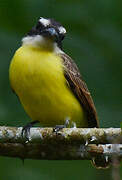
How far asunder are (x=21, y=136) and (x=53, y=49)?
117cm

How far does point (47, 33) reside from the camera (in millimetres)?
5582

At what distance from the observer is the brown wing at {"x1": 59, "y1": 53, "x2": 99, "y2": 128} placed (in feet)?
18.3

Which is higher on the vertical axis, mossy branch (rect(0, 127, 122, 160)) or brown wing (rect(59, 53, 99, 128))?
brown wing (rect(59, 53, 99, 128))

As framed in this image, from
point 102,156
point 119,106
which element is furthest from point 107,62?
point 102,156

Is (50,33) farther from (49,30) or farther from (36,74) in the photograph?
(36,74)

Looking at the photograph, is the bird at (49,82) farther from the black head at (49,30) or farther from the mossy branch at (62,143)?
the mossy branch at (62,143)

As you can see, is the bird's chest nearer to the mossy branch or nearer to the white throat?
the white throat

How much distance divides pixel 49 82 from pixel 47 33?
512 millimetres

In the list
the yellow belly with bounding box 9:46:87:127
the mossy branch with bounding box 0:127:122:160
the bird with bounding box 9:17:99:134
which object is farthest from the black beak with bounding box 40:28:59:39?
the mossy branch with bounding box 0:127:122:160

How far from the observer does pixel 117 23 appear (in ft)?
20.8

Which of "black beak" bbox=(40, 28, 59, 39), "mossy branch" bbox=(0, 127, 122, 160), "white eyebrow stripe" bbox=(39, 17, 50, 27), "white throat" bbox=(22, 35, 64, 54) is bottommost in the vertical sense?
"mossy branch" bbox=(0, 127, 122, 160)

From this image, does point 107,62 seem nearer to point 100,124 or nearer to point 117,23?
point 117,23

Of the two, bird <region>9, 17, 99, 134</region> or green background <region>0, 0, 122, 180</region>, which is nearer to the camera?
bird <region>9, 17, 99, 134</region>

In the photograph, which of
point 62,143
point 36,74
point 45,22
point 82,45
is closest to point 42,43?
point 45,22
